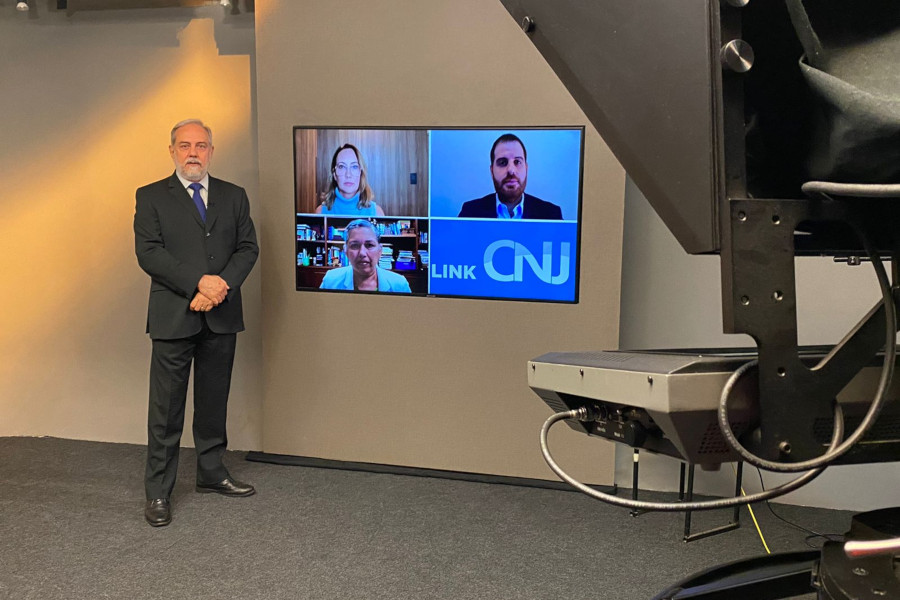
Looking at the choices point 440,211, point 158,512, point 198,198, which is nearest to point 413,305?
point 440,211

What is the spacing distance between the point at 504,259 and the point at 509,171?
430mm

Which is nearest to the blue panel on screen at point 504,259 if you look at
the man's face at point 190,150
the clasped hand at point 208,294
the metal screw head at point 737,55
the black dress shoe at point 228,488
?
the clasped hand at point 208,294

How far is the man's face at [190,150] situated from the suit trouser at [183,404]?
707mm

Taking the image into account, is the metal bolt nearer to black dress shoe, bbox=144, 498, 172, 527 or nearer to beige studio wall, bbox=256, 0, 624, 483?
beige studio wall, bbox=256, 0, 624, 483

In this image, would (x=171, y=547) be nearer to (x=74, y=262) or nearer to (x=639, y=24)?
(x=74, y=262)

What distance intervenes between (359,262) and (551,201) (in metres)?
1.03

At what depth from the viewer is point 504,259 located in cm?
391

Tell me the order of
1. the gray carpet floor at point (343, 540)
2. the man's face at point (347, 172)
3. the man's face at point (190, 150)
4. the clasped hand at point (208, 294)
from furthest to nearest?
the man's face at point (347, 172), the man's face at point (190, 150), the clasped hand at point (208, 294), the gray carpet floor at point (343, 540)

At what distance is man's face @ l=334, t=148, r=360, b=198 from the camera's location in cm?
404

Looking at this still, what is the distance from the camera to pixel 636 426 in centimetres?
117

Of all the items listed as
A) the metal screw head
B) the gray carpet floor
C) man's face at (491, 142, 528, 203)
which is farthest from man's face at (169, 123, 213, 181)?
the metal screw head

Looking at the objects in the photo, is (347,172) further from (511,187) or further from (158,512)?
(158,512)

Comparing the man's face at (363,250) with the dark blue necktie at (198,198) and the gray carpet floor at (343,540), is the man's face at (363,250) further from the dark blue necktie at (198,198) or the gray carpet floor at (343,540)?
the gray carpet floor at (343,540)

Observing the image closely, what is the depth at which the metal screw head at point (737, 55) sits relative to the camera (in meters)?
0.96
